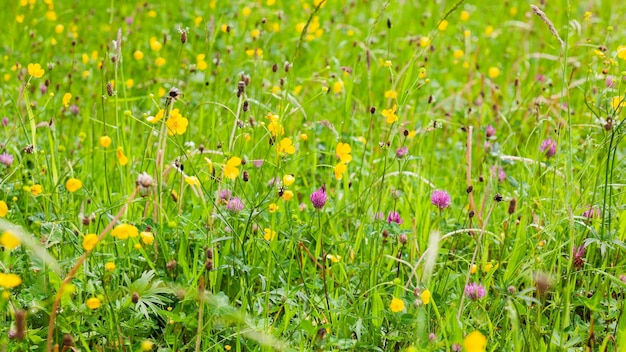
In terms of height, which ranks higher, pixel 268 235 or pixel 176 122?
pixel 176 122

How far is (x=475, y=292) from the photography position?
1803mm

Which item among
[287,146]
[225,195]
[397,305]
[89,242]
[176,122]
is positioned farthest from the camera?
[225,195]

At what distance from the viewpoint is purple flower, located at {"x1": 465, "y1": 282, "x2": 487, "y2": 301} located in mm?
1797

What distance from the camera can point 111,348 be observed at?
171cm

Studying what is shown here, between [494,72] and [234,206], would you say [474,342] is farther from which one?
[494,72]

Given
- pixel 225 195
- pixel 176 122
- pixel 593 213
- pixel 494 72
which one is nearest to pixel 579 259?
pixel 593 213

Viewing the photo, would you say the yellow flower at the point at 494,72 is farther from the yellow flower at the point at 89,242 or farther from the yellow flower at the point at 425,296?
the yellow flower at the point at 89,242

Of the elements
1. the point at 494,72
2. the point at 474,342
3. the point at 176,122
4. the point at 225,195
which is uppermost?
the point at 176,122

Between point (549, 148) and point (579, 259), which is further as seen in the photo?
point (549, 148)

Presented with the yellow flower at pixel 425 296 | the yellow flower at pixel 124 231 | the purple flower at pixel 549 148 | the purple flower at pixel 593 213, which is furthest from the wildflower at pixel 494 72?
the yellow flower at pixel 124 231

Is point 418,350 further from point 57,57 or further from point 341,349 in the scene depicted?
point 57,57

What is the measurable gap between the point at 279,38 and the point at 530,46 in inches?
59.4

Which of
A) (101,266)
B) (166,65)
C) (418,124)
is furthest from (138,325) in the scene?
(166,65)

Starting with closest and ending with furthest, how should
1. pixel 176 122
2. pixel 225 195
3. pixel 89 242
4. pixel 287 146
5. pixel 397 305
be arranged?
pixel 89 242
pixel 397 305
pixel 176 122
pixel 287 146
pixel 225 195
